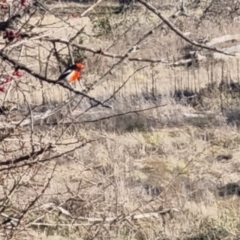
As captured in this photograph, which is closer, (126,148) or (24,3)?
(24,3)

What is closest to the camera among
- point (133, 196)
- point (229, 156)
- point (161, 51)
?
point (133, 196)

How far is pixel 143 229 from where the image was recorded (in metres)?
7.42

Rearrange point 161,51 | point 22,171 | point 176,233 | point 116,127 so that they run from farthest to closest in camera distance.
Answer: point 161,51 → point 116,127 → point 176,233 → point 22,171

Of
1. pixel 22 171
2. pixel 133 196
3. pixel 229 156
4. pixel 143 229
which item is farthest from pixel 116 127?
pixel 22 171

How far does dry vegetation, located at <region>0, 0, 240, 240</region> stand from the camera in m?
3.78

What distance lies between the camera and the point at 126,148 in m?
11.2

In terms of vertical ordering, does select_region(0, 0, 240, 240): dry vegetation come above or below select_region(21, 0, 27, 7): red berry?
below

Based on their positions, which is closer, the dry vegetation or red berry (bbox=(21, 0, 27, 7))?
red berry (bbox=(21, 0, 27, 7))

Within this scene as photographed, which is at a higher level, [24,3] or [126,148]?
[24,3]

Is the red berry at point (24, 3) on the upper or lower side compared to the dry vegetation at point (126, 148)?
upper

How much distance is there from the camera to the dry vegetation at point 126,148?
378 cm

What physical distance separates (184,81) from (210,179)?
5.66 metres

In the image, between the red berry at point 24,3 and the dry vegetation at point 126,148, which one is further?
the dry vegetation at point 126,148

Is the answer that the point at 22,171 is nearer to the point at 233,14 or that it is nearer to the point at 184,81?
the point at 184,81
